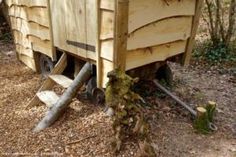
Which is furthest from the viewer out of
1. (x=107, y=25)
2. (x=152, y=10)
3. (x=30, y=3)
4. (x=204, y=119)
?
(x=30, y=3)

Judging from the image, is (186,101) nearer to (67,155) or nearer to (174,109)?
(174,109)

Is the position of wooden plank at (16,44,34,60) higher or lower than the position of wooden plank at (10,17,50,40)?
lower

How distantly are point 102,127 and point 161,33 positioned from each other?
1.34 m

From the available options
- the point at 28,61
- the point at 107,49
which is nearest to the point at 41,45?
the point at 28,61

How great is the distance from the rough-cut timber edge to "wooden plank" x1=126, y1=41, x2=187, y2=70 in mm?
640

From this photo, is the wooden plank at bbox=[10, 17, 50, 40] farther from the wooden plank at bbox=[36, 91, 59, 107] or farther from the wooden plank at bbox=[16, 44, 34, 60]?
the wooden plank at bbox=[36, 91, 59, 107]

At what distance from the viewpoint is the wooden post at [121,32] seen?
3.40 m

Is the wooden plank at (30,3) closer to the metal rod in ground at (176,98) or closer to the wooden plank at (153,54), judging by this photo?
the wooden plank at (153,54)

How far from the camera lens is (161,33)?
412 centimetres

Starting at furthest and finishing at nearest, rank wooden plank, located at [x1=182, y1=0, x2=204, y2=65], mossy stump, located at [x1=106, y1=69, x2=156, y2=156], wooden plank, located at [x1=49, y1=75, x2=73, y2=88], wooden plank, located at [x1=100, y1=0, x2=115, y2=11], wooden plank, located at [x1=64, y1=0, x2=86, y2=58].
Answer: wooden plank, located at [x1=182, y1=0, x2=204, y2=65]
wooden plank, located at [x1=49, y1=75, x2=73, y2=88]
wooden plank, located at [x1=64, y1=0, x2=86, y2=58]
wooden plank, located at [x1=100, y1=0, x2=115, y2=11]
mossy stump, located at [x1=106, y1=69, x2=156, y2=156]

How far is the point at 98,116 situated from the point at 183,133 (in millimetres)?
1051

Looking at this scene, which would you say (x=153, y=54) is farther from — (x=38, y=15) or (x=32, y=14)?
(x=32, y=14)

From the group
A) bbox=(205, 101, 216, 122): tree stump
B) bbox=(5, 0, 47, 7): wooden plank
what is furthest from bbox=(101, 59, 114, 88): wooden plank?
bbox=(5, 0, 47, 7): wooden plank

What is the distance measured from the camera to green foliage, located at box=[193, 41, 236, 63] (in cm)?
670
